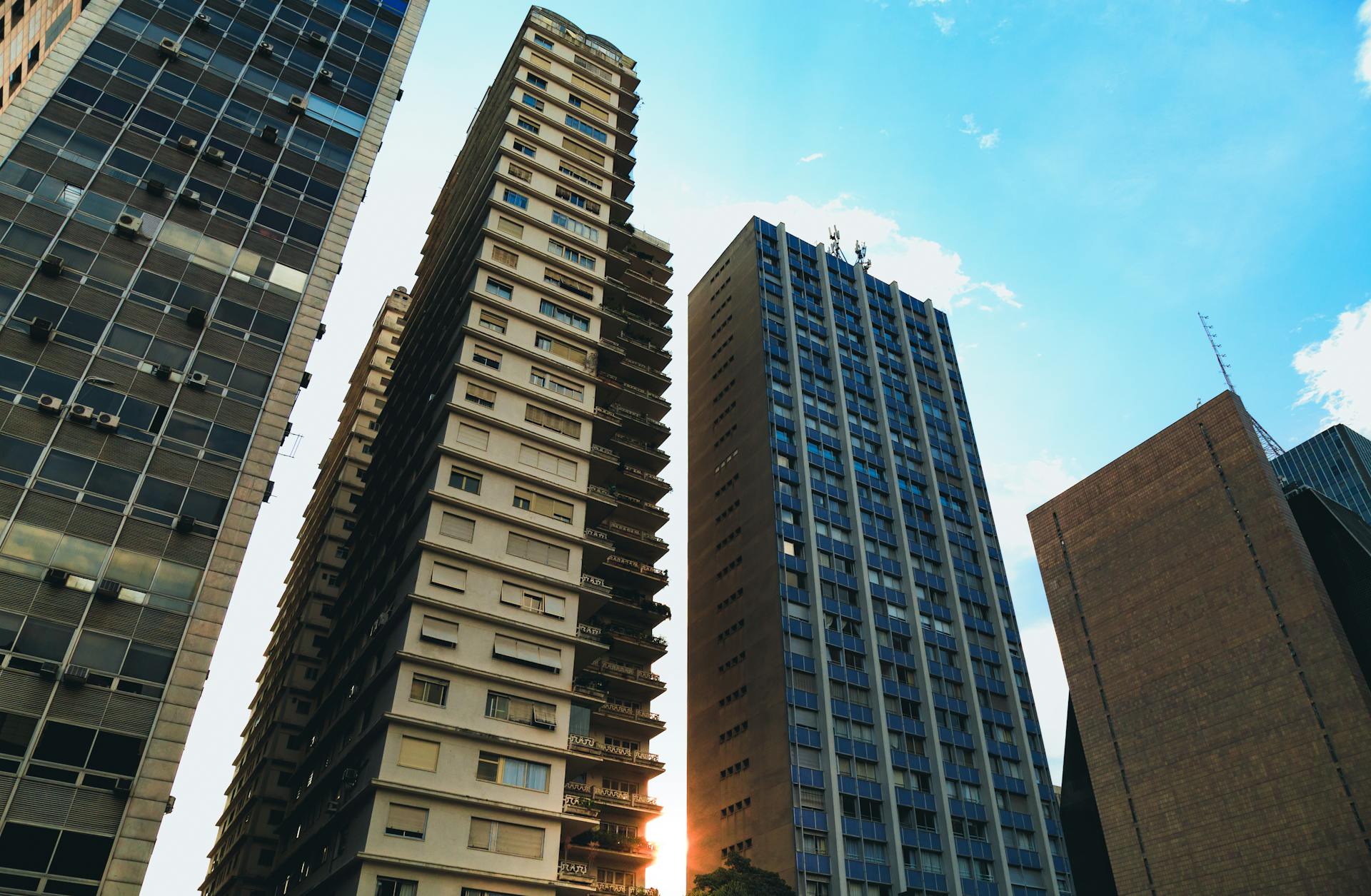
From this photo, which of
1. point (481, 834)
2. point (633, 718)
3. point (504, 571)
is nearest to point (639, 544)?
point (633, 718)

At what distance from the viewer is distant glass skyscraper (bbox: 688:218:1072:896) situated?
189 feet

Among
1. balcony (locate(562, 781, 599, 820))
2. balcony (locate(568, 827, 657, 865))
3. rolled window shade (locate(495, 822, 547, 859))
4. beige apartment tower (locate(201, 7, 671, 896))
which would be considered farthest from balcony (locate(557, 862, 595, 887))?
balcony (locate(568, 827, 657, 865))

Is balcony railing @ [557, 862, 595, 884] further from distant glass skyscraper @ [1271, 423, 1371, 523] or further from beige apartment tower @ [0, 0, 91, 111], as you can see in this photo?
distant glass skyscraper @ [1271, 423, 1371, 523]

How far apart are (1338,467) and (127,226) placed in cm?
17472

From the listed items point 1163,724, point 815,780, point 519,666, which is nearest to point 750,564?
point 815,780

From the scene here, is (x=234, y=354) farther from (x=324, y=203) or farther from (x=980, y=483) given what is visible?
(x=980, y=483)

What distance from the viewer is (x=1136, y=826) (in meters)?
89.0

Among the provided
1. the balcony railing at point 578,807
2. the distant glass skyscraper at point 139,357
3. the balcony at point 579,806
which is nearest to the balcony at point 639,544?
the balcony at point 579,806

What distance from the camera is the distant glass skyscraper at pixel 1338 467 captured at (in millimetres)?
148500

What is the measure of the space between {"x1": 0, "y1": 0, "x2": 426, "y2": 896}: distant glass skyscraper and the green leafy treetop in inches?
993

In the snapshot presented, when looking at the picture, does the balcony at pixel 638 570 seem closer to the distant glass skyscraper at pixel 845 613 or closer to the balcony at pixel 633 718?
the balcony at pixel 633 718

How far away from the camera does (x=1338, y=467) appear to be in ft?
499

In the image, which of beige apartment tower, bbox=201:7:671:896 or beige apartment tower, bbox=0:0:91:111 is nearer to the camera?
beige apartment tower, bbox=201:7:671:896

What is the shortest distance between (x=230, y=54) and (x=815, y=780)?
51.3 metres
